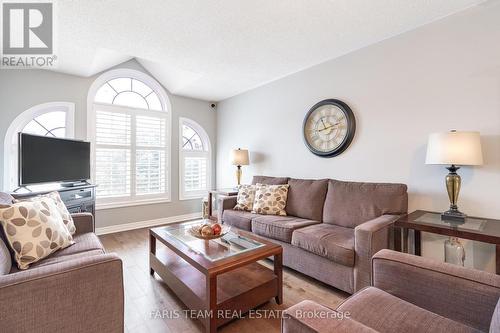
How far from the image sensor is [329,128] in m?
3.03

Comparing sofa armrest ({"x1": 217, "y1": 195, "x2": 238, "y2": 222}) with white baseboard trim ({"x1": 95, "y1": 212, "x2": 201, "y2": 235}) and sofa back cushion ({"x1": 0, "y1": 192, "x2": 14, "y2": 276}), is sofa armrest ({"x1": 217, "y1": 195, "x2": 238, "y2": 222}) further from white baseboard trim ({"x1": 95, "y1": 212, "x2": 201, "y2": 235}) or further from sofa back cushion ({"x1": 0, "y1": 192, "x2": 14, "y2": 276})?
sofa back cushion ({"x1": 0, "y1": 192, "x2": 14, "y2": 276})

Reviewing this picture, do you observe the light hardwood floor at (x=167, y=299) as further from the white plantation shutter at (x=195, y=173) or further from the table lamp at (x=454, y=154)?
the white plantation shutter at (x=195, y=173)

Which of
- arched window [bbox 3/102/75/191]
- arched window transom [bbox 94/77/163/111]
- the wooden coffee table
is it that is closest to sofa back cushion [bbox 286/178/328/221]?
the wooden coffee table

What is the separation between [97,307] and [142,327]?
64 centimetres

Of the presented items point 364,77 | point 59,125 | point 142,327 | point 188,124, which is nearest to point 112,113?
point 59,125

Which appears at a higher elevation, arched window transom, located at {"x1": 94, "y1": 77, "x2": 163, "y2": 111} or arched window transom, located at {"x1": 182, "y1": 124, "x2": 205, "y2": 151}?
arched window transom, located at {"x1": 94, "y1": 77, "x2": 163, "y2": 111}

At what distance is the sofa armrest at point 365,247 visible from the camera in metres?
1.82

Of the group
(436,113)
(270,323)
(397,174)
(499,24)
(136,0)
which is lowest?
(270,323)

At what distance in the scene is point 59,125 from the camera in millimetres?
3502

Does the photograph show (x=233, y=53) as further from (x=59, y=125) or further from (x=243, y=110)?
(x=59, y=125)

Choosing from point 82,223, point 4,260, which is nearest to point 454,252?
point 4,260

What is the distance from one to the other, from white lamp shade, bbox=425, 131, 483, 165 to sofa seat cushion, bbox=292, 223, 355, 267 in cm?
100

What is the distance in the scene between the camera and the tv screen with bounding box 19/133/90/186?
250 centimetres

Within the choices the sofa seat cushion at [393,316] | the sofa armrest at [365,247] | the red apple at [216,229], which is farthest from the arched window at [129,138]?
the sofa seat cushion at [393,316]
